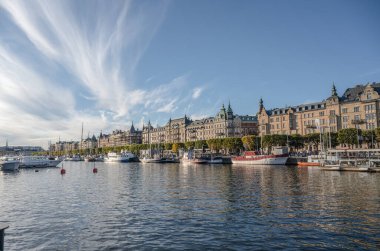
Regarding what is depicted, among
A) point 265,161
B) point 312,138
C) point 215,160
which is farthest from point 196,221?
point 312,138

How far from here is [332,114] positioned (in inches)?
5753

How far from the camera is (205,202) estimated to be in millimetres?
37156

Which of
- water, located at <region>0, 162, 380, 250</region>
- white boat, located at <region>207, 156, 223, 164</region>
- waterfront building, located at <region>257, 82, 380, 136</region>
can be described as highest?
waterfront building, located at <region>257, 82, 380, 136</region>

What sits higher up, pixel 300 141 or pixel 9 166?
pixel 300 141

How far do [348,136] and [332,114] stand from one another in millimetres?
26463

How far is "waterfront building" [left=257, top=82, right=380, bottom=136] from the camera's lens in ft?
433

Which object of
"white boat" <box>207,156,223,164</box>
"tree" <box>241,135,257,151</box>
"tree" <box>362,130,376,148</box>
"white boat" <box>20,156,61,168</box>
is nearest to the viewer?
"tree" <box>362,130,376,148</box>

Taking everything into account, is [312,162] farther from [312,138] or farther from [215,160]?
[215,160]

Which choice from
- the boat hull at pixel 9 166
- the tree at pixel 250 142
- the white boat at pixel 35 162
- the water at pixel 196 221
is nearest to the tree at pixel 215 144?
the tree at pixel 250 142

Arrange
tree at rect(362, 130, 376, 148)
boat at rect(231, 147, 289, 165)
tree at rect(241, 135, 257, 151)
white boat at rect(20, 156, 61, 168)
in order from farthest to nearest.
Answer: tree at rect(241, 135, 257, 151)
white boat at rect(20, 156, 61, 168)
boat at rect(231, 147, 289, 165)
tree at rect(362, 130, 376, 148)

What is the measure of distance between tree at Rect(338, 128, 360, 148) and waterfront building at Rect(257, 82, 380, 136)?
7698 mm

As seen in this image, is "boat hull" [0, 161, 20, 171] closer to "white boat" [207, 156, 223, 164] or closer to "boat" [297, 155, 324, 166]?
"white boat" [207, 156, 223, 164]

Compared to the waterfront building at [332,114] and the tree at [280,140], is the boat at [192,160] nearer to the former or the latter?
the tree at [280,140]

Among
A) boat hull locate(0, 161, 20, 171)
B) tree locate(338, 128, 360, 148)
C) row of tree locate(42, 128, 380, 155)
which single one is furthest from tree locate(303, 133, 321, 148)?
boat hull locate(0, 161, 20, 171)
